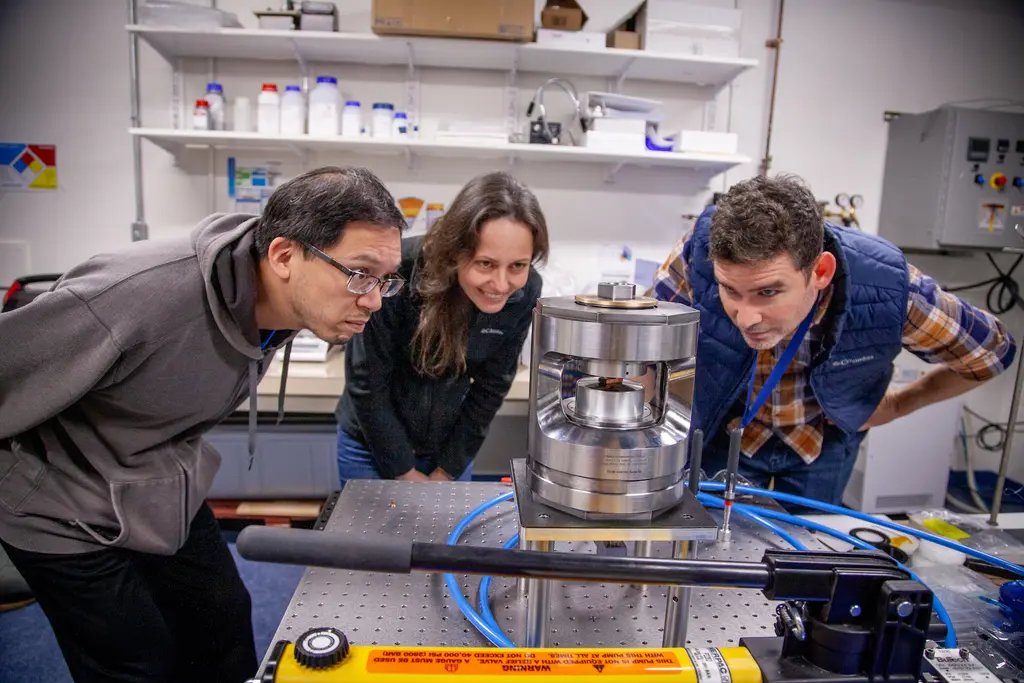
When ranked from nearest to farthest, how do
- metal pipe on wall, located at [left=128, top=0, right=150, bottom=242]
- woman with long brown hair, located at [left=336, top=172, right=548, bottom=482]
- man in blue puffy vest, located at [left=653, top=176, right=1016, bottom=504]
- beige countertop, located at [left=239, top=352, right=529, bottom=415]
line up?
man in blue puffy vest, located at [left=653, top=176, right=1016, bottom=504] < woman with long brown hair, located at [left=336, top=172, right=548, bottom=482] < beige countertop, located at [left=239, top=352, right=529, bottom=415] < metal pipe on wall, located at [left=128, top=0, right=150, bottom=242]

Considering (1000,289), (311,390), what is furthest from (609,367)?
(1000,289)

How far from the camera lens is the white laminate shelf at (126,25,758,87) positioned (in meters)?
2.35

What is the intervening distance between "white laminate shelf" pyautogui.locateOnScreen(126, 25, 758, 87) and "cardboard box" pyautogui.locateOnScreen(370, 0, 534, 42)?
7 cm

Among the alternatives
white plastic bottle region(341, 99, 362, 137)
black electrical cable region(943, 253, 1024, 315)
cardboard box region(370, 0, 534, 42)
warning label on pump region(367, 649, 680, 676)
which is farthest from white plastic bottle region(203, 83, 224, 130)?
black electrical cable region(943, 253, 1024, 315)

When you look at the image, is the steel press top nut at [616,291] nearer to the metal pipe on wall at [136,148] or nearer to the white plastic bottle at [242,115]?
the white plastic bottle at [242,115]

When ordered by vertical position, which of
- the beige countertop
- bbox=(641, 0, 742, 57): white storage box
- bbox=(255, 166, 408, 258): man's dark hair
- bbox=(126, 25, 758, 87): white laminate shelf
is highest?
bbox=(641, 0, 742, 57): white storage box

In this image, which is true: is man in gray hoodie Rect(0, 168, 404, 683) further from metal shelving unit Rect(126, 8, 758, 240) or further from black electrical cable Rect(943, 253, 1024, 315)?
black electrical cable Rect(943, 253, 1024, 315)

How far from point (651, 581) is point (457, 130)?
233cm

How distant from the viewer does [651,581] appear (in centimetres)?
48

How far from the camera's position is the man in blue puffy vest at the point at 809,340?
117 centimetres

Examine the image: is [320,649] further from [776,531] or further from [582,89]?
[582,89]

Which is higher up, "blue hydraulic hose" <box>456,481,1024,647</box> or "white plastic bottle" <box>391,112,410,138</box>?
"white plastic bottle" <box>391,112,410,138</box>

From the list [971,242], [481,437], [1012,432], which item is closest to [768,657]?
[1012,432]

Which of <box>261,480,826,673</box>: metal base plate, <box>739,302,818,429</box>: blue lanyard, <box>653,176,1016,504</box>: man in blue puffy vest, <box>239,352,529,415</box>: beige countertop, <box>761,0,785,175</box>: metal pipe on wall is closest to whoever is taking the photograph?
<box>261,480,826,673</box>: metal base plate
